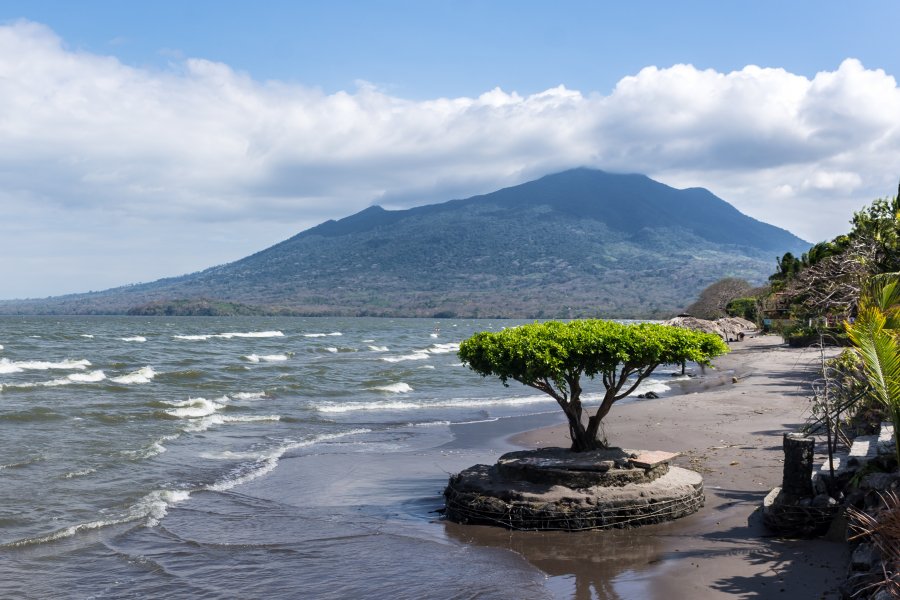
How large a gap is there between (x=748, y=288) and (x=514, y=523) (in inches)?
3367

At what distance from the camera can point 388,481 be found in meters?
15.8

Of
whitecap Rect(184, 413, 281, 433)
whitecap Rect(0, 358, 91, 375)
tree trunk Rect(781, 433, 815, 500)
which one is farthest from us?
whitecap Rect(0, 358, 91, 375)

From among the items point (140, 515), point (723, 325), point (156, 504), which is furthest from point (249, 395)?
point (723, 325)

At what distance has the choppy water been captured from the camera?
34.2 feet

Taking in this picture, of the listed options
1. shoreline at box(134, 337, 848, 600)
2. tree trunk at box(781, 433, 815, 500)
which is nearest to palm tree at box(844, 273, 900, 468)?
tree trunk at box(781, 433, 815, 500)

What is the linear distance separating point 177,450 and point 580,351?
1202 cm

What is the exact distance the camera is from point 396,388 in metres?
35.1

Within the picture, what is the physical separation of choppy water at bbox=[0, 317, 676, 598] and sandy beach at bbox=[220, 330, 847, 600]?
1.10 feet

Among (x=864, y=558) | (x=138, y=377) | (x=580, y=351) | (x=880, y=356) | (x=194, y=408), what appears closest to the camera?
(x=864, y=558)

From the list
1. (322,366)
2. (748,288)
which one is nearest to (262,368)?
(322,366)

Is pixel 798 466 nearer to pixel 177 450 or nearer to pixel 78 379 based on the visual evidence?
pixel 177 450

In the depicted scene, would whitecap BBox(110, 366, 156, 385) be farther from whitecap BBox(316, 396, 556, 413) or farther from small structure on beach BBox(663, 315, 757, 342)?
small structure on beach BBox(663, 315, 757, 342)

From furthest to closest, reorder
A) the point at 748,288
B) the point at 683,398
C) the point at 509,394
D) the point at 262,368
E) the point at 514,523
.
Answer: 1. the point at 748,288
2. the point at 262,368
3. the point at 509,394
4. the point at 683,398
5. the point at 514,523

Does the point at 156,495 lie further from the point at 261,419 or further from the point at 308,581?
the point at 261,419
